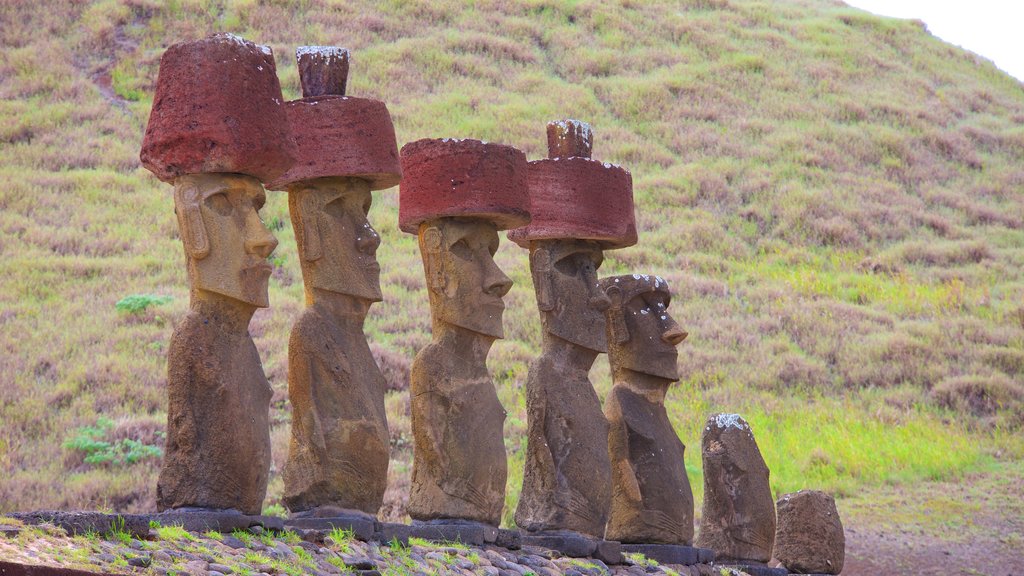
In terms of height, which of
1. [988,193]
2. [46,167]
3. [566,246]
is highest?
[988,193]

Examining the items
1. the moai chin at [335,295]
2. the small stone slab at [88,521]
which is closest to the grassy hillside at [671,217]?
the moai chin at [335,295]

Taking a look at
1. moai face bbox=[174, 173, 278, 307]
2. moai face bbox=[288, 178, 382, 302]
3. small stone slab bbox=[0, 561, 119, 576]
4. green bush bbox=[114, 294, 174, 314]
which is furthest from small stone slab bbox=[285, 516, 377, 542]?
green bush bbox=[114, 294, 174, 314]

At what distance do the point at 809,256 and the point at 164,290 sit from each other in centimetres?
1098

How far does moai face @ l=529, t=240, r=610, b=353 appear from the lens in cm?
863

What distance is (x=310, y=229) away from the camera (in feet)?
24.1

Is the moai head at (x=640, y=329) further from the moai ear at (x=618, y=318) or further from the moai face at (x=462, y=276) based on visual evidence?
the moai face at (x=462, y=276)

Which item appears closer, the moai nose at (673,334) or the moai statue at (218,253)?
the moai statue at (218,253)

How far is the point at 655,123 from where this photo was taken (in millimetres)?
29297

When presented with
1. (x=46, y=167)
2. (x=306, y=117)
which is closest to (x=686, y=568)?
(x=306, y=117)

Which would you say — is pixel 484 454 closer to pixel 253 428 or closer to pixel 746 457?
pixel 253 428

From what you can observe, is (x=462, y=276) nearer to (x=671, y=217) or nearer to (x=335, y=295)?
(x=335, y=295)

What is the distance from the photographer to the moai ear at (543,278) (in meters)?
8.71

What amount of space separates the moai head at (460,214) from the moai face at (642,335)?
58.1 inches

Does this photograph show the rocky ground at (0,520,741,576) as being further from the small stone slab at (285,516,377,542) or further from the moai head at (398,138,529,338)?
the moai head at (398,138,529,338)
